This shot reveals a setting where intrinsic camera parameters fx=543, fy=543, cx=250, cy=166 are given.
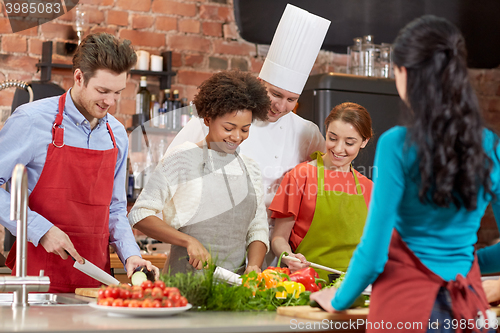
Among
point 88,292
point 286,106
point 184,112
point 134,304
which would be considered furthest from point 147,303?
point 184,112

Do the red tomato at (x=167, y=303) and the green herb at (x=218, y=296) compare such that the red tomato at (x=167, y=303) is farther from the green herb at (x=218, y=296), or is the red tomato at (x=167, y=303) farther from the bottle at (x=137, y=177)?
the bottle at (x=137, y=177)

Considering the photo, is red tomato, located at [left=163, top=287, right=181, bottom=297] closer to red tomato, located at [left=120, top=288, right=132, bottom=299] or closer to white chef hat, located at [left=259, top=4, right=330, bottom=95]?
red tomato, located at [left=120, top=288, right=132, bottom=299]

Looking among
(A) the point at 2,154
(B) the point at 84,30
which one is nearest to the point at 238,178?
(A) the point at 2,154

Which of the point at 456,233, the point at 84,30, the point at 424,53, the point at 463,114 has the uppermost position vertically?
the point at 84,30

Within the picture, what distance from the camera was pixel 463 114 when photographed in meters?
0.94

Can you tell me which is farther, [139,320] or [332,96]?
[332,96]

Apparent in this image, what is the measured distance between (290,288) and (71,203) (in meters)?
0.77

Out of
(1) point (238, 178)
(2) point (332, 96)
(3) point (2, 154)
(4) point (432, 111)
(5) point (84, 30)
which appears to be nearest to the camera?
(4) point (432, 111)

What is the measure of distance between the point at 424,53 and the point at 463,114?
0.13 metres

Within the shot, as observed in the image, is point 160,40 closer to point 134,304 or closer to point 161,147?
point 161,147

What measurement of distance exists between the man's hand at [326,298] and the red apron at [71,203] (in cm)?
85

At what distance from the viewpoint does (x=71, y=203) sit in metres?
1.69

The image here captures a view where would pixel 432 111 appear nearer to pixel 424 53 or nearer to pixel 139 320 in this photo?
pixel 424 53

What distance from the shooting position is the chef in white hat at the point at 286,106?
2.16 metres
